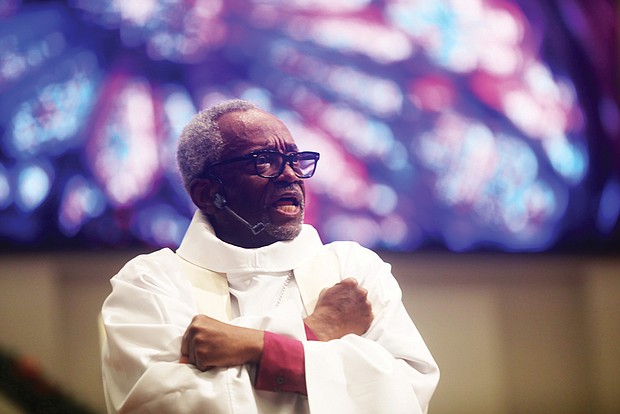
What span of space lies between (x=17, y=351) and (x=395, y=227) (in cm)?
174

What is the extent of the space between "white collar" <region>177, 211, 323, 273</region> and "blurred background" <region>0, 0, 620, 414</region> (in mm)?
931

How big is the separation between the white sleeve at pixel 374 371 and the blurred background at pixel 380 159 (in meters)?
1.29

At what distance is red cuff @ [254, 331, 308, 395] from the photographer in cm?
218

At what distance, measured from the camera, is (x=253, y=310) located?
8.45 feet

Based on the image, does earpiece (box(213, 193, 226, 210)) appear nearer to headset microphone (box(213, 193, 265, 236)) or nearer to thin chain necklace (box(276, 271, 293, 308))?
headset microphone (box(213, 193, 265, 236))

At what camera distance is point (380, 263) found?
2.70 metres

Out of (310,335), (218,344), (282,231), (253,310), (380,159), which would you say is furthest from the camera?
(380,159)

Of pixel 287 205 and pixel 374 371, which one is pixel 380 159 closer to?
pixel 287 205

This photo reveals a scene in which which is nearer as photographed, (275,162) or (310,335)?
(310,335)

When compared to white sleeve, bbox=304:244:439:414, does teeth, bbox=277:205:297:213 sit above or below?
above

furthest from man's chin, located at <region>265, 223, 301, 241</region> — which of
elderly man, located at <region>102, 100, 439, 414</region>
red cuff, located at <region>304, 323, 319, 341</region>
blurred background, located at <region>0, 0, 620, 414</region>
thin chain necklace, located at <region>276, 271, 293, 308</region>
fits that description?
blurred background, located at <region>0, 0, 620, 414</region>

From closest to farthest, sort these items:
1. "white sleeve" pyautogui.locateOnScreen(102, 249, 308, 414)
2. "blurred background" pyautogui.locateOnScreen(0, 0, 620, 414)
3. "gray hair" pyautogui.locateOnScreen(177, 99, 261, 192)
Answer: "white sleeve" pyautogui.locateOnScreen(102, 249, 308, 414) → "gray hair" pyautogui.locateOnScreen(177, 99, 261, 192) → "blurred background" pyautogui.locateOnScreen(0, 0, 620, 414)

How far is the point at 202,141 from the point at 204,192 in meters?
0.17

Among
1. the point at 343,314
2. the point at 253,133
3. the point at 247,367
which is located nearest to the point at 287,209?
the point at 253,133
